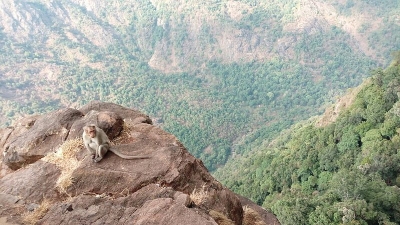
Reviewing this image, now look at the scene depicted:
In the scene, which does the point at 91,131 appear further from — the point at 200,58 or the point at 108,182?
the point at 200,58

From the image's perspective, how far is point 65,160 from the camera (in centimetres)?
1298

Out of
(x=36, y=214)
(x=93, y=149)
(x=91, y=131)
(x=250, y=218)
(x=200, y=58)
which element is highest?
(x=91, y=131)

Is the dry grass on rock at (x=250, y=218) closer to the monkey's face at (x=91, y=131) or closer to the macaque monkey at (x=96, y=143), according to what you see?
the macaque monkey at (x=96, y=143)

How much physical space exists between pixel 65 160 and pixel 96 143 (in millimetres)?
1611

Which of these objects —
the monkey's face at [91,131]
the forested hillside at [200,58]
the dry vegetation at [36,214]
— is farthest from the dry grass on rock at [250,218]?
the forested hillside at [200,58]

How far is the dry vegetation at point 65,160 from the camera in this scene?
39.2 feet

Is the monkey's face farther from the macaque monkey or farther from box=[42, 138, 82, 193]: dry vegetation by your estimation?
box=[42, 138, 82, 193]: dry vegetation

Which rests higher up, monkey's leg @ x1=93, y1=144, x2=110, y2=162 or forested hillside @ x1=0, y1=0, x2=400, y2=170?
monkey's leg @ x1=93, y1=144, x2=110, y2=162

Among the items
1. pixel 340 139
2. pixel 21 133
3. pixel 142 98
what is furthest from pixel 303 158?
pixel 142 98

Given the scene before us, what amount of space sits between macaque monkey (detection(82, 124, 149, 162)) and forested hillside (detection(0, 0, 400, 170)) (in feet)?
260

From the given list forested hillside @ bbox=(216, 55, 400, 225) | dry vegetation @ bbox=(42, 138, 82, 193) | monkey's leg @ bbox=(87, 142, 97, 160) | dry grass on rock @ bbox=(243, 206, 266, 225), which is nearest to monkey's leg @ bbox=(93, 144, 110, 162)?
monkey's leg @ bbox=(87, 142, 97, 160)

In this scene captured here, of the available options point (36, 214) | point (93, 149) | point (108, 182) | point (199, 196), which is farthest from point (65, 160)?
point (199, 196)

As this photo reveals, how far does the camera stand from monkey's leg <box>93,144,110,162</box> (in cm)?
1230

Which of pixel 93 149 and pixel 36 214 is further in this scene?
pixel 93 149
